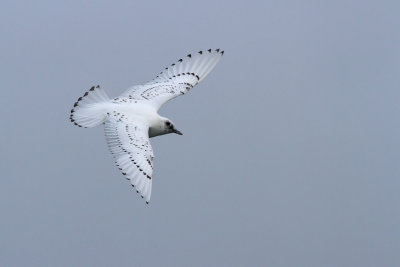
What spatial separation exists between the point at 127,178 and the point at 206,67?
596 cm

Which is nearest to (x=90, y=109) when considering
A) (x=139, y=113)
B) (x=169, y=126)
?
(x=139, y=113)

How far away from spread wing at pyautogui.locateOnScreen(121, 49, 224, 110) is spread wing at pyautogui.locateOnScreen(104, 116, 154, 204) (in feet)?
8.05

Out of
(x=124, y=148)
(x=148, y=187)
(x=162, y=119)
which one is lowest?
(x=148, y=187)

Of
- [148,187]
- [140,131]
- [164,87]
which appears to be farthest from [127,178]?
[164,87]

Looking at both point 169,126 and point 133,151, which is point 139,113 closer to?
point 169,126

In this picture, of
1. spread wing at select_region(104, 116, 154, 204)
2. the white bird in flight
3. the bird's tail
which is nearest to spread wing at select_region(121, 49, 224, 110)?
the white bird in flight

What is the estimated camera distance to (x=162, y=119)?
61.0 ft

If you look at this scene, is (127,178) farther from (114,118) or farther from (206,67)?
(206,67)

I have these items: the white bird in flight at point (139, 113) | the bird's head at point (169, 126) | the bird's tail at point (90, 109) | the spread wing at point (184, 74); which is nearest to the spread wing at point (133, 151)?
the white bird in flight at point (139, 113)

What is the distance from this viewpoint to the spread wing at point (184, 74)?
20.4 meters

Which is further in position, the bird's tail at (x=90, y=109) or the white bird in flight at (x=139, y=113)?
the bird's tail at (x=90, y=109)

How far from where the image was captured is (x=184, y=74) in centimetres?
2131

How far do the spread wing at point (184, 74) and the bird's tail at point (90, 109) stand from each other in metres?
1.32

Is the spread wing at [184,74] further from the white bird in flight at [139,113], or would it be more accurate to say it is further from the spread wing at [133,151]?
the spread wing at [133,151]
